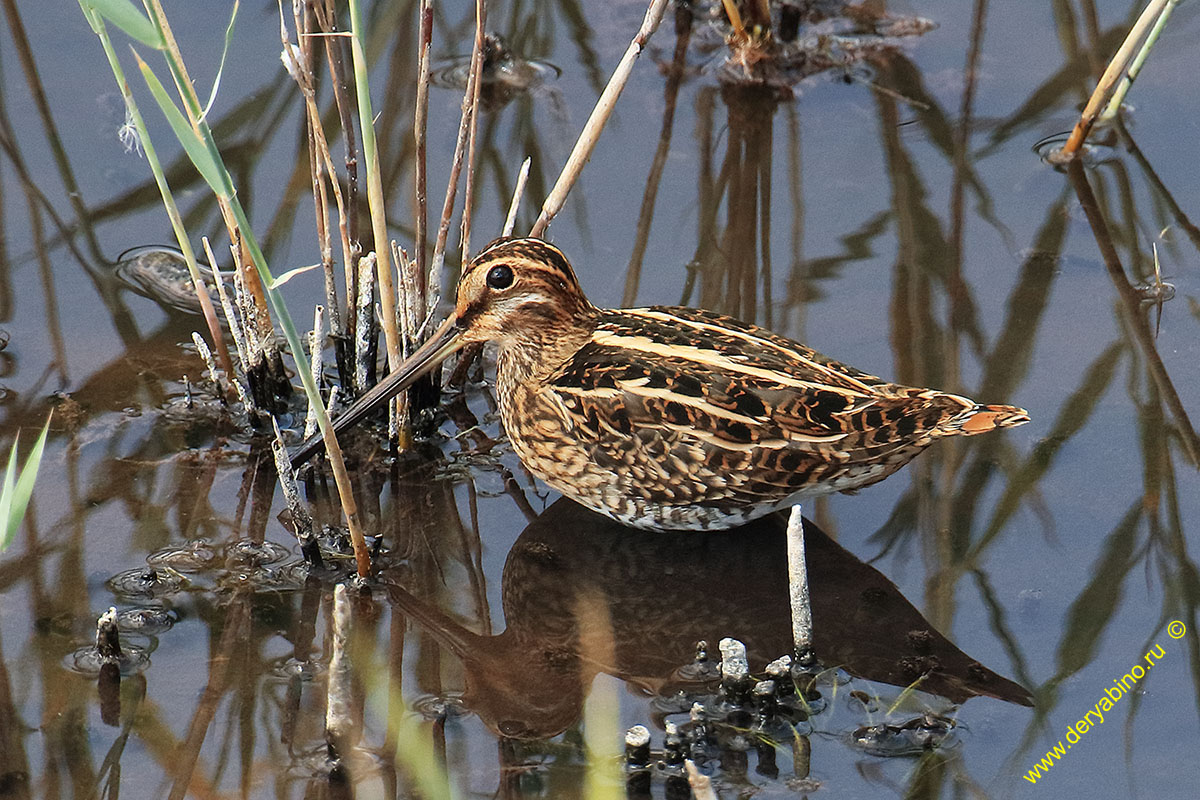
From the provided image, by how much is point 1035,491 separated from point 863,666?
1.02 meters

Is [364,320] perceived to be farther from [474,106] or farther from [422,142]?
[474,106]

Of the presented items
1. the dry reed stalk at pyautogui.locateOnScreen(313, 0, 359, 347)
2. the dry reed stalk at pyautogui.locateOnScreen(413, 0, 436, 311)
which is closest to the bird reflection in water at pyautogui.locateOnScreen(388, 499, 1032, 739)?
the dry reed stalk at pyautogui.locateOnScreen(413, 0, 436, 311)

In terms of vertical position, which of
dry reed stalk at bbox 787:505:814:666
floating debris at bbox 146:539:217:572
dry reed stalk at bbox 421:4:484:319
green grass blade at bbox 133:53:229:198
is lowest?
dry reed stalk at bbox 787:505:814:666

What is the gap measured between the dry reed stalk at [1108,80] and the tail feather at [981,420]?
2.12 m

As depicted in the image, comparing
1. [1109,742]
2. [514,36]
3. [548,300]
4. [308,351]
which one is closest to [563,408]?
[548,300]

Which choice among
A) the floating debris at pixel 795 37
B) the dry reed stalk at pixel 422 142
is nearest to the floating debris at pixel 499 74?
the floating debris at pixel 795 37

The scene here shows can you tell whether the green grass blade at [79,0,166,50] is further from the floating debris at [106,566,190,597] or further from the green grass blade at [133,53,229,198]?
the floating debris at [106,566,190,597]

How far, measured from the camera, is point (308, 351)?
524 centimetres

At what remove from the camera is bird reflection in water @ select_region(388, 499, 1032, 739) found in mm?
4062

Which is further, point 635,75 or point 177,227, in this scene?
point 635,75

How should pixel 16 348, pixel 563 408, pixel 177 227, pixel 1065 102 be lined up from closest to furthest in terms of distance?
pixel 177 227
pixel 563 408
pixel 16 348
pixel 1065 102

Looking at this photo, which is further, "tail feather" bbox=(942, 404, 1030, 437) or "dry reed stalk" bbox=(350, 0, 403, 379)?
"tail feather" bbox=(942, 404, 1030, 437)

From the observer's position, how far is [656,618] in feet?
14.4

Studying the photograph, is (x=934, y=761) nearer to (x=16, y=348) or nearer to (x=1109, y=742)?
(x=1109, y=742)
